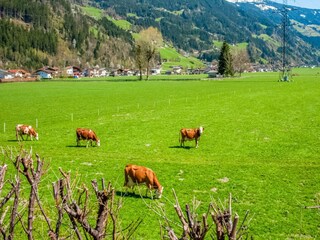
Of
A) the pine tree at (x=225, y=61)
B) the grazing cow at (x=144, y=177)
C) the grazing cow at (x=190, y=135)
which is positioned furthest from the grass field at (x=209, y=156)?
the pine tree at (x=225, y=61)

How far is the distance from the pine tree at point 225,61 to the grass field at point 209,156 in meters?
95.7

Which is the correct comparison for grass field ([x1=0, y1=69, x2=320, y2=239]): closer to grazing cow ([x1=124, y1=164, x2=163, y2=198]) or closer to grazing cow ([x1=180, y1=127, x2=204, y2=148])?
grazing cow ([x1=124, y1=164, x2=163, y2=198])

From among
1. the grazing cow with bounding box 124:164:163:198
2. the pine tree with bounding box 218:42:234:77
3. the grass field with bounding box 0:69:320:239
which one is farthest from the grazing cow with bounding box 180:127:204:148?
the pine tree with bounding box 218:42:234:77

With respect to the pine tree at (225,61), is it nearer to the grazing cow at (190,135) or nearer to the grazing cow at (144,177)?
the grazing cow at (190,135)

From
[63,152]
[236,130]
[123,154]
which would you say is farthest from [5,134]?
[236,130]

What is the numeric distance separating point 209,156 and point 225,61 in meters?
129

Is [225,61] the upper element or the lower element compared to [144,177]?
upper

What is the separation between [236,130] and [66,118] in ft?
73.1

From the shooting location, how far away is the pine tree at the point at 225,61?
149225 millimetres

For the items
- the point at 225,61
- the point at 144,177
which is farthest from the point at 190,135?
the point at 225,61

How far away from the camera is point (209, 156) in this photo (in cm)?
2862

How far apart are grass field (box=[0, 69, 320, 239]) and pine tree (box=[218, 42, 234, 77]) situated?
314 feet

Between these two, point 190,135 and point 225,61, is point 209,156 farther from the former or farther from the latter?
point 225,61

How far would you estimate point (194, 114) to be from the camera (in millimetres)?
49469
